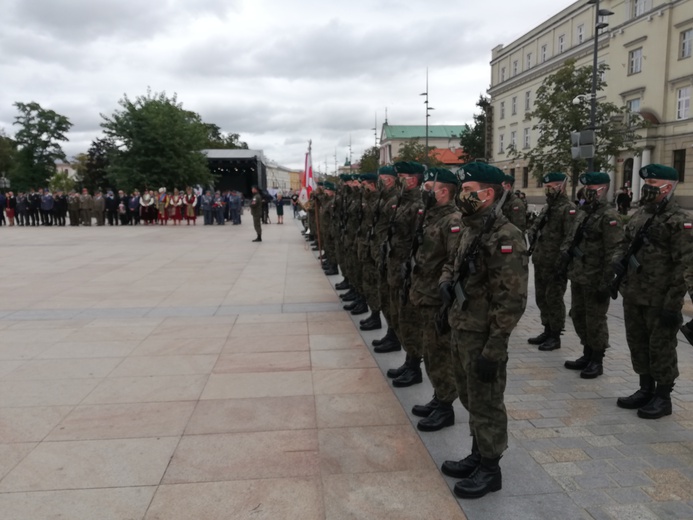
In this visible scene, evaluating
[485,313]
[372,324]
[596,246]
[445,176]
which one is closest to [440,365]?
[485,313]

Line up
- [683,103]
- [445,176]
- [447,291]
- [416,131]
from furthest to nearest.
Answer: [416,131] → [683,103] → [445,176] → [447,291]

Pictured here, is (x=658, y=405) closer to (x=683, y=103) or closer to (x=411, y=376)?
(x=411, y=376)

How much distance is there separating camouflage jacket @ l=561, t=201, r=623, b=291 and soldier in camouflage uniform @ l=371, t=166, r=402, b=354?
186cm

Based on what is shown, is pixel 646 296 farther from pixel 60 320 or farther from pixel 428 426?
pixel 60 320

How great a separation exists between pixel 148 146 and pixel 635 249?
1241 inches

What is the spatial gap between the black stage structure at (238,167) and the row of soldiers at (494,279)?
35.5m

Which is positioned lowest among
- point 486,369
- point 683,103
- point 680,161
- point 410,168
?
point 486,369

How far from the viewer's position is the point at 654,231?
4.39 metres

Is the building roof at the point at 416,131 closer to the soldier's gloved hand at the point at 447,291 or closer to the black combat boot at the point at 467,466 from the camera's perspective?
the soldier's gloved hand at the point at 447,291

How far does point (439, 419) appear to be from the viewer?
417cm

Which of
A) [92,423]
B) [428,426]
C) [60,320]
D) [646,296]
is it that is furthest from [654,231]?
[60,320]

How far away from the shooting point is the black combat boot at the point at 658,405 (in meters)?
4.33

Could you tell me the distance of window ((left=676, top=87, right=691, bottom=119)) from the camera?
35.7 m

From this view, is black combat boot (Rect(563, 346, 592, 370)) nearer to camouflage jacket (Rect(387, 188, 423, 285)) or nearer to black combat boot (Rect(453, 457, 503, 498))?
camouflage jacket (Rect(387, 188, 423, 285))
